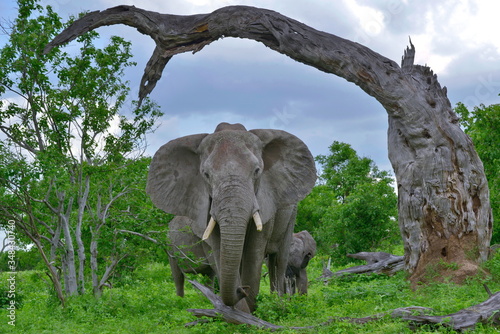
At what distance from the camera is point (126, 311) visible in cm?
1089

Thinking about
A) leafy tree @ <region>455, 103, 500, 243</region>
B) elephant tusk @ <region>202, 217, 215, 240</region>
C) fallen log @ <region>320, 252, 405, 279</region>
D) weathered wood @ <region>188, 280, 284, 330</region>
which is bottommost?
weathered wood @ <region>188, 280, 284, 330</region>

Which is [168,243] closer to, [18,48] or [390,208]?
[18,48]

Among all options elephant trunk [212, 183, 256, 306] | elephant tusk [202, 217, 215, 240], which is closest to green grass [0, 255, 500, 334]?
elephant trunk [212, 183, 256, 306]

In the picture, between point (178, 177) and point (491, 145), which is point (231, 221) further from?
point (491, 145)

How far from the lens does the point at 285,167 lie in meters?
8.89

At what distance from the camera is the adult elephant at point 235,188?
7.25 meters

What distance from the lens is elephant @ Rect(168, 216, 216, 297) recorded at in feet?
35.8

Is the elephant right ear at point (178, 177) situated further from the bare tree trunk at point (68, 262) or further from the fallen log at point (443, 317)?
the bare tree trunk at point (68, 262)

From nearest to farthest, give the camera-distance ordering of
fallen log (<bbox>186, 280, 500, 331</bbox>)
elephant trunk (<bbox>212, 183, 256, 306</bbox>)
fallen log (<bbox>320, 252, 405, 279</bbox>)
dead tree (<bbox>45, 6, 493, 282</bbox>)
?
fallen log (<bbox>186, 280, 500, 331</bbox>), elephant trunk (<bbox>212, 183, 256, 306</bbox>), dead tree (<bbox>45, 6, 493, 282</bbox>), fallen log (<bbox>320, 252, 405, 279</bbox>)

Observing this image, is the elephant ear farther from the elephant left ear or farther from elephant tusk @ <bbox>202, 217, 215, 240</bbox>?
elephant tusk @ <bbox>202, 217, 215, 240</bbox>

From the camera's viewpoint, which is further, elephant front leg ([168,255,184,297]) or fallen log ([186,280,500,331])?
elephant front leg ([168,255,184,297])

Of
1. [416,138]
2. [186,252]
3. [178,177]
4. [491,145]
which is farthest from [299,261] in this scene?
[491,145]

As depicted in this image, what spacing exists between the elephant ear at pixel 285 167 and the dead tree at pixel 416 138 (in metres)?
3.46

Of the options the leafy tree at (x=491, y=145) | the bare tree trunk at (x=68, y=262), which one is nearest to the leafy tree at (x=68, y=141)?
the bare tree trunk at (x=68, y=262)
